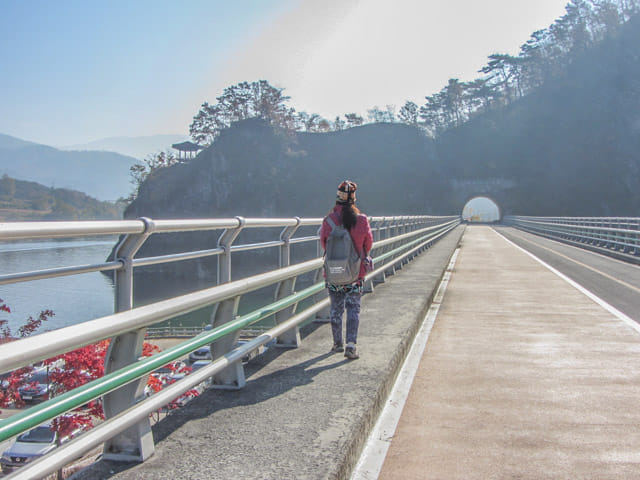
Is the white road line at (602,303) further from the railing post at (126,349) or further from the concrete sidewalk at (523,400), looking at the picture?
the railing post at (126,349)

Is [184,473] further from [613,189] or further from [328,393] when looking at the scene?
[613,189]

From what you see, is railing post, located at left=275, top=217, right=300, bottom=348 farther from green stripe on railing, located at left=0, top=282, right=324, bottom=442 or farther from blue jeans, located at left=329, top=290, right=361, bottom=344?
green stripe on railing, located at left=0, top=282, right=324, bottom=442

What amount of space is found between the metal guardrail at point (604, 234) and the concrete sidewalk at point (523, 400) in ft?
43.3

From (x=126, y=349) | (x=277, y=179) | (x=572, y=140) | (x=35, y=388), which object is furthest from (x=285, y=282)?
(x=572, y=140)

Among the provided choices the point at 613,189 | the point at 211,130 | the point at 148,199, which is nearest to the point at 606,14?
the point at 613,189

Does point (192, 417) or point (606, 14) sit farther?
point (606, 14)

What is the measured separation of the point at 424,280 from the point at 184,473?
9346 mm

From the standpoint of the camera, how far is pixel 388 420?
15.6ft

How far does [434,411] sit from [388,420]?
1.56 ft

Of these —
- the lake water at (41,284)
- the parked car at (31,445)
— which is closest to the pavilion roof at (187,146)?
the parked car at (31,445)

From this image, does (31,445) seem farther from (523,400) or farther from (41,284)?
(523,400)

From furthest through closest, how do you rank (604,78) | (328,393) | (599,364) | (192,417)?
(604,78), (599,364), (328,393), (192,417)

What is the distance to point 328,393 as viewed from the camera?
15.3 feet

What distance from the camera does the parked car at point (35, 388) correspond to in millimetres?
4047
